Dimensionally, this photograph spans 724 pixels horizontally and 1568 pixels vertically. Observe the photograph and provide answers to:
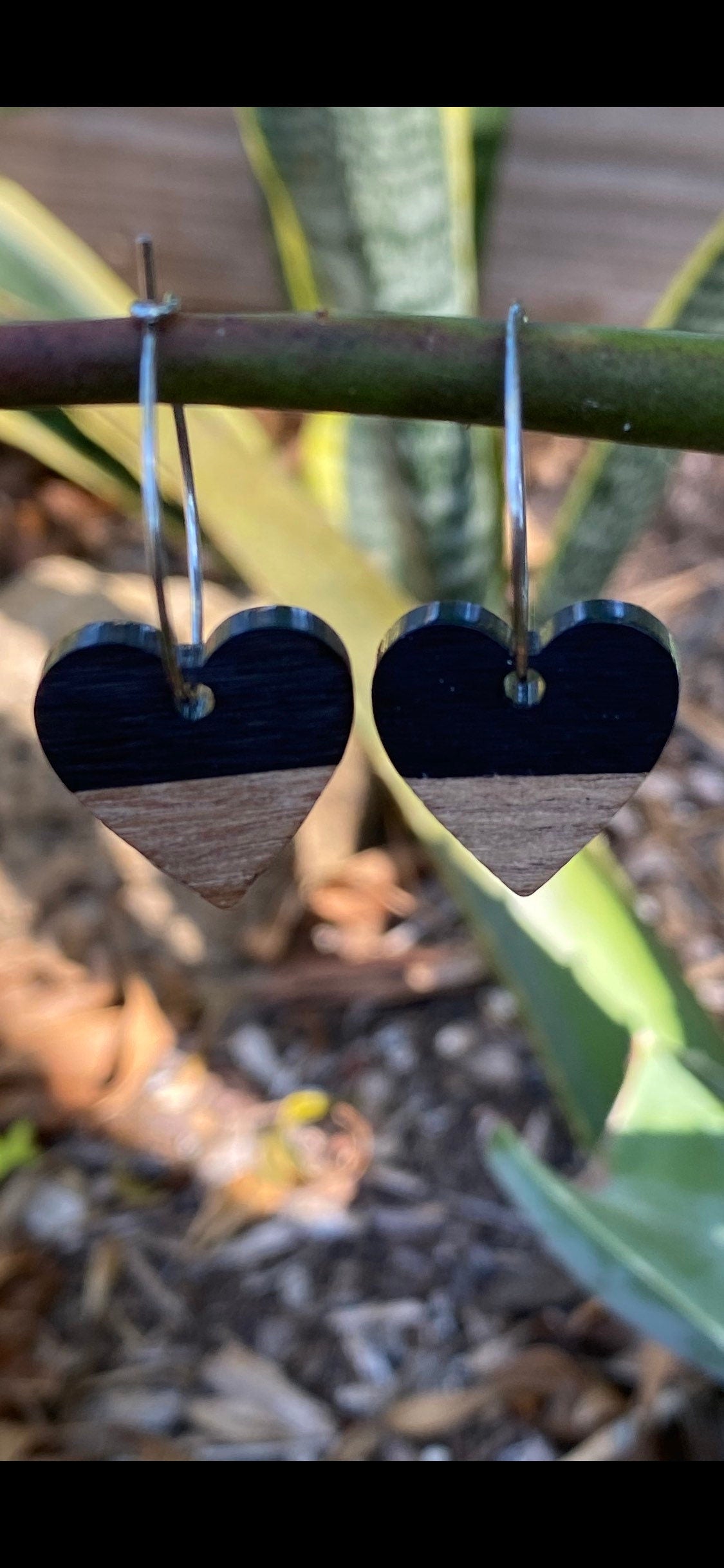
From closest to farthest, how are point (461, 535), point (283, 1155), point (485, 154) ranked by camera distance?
1. point (283, 1155)
2. point (461, 535)
3. point (485, 154)

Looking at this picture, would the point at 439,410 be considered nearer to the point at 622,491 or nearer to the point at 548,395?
the point at 548,395

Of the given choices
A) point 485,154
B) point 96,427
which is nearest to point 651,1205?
point 96,427

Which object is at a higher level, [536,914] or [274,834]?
[274,834]

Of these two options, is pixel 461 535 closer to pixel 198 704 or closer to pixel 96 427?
pixel 96 427

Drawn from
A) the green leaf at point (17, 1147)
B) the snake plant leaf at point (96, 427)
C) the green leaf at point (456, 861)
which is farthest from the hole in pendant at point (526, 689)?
the green leaf at point (17, 1147)

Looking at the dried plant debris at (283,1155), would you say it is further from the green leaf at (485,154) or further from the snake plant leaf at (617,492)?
the green leaf at (485,154)

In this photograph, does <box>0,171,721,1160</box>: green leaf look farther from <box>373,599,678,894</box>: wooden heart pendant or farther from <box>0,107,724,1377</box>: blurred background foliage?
<box>373,599,678,894</box>: wooden heart pendant

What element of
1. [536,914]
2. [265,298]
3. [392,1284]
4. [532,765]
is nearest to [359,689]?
[536,914]

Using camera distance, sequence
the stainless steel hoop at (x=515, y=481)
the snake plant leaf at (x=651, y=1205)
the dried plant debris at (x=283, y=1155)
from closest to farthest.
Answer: the stainless steel hoop at (x=515, y=481) → the snake plant leaf at (x=651, y=1205) → the dried plant debris at (x=283, y=1155)
